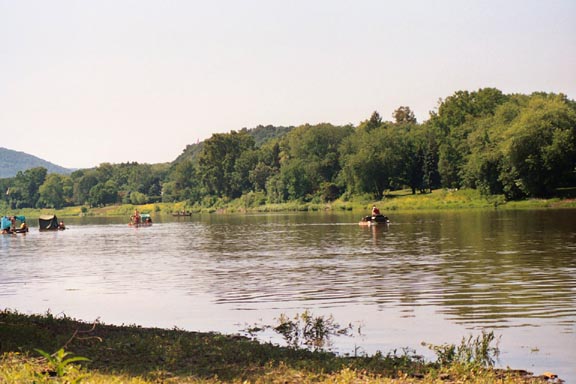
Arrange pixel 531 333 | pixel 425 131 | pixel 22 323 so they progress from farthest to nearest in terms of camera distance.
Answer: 1. pixel 425 131
2. pixel 531 333
3. pixel 22 323

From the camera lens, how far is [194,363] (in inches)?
532

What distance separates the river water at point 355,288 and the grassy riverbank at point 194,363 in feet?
7.55

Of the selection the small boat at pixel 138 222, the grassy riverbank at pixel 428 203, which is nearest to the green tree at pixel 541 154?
the grassy riverbank at pixel 428 203

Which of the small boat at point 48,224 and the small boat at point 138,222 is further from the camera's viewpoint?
the small boat at point 138,222

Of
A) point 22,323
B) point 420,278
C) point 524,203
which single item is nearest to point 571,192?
point 524,203

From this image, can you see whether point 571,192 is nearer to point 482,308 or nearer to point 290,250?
point 290,250

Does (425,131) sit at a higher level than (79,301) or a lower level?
higher

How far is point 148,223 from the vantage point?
10694 cm

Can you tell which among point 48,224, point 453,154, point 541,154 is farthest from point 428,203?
point 48,224

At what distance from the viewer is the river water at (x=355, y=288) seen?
60.5ft

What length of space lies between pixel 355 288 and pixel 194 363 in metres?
14.5

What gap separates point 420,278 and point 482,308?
25.9 feet

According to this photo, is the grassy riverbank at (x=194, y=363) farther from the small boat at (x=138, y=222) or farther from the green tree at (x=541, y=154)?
the green tree at (x=541, y=154)

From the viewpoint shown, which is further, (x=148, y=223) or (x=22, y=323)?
(x=148, y=223)
